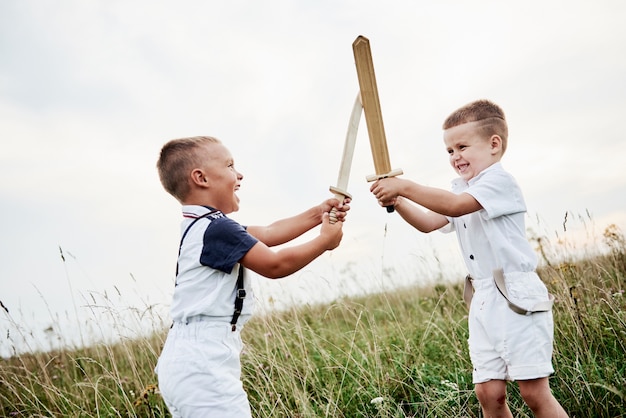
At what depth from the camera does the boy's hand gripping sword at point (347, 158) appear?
253cm

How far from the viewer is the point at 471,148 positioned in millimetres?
2756

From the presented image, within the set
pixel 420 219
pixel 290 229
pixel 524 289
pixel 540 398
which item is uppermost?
pixel 290 229

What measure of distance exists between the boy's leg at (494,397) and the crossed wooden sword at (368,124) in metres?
1.13

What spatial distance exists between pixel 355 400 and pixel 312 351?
86 cm

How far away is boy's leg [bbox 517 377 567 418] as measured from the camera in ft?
8.05

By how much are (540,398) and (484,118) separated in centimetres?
141

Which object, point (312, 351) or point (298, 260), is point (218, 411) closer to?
point (298, 260)

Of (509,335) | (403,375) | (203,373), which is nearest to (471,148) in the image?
(509,335)

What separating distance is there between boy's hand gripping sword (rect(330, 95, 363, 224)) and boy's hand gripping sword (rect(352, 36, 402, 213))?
0.07m

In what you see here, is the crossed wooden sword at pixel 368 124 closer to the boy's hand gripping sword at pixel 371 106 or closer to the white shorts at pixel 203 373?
the boy's hand gripping sword at pixel 371 106

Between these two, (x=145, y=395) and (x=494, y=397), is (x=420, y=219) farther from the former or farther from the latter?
(x=145, y=395)

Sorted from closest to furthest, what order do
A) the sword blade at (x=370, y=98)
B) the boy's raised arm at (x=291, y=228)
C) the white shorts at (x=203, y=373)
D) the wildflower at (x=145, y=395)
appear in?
the white shorts at (x=203, y=373) → the sword blade at (x=370, y=98) → the boy's raised arm at (x=291, y=228) → the wildflower at (x=145, y=395)

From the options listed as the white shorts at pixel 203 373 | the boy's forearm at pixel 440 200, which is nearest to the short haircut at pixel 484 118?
the boy's forearm at pixel 440 200

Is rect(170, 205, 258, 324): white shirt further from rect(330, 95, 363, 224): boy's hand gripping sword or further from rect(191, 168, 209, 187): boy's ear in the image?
rect(330, 95, 363, 224): boy's hand gripping sword
